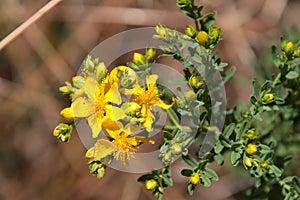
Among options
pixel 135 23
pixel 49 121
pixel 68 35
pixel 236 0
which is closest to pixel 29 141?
pixel 49 121

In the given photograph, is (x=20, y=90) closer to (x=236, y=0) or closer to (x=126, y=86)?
(x=236, y=0)

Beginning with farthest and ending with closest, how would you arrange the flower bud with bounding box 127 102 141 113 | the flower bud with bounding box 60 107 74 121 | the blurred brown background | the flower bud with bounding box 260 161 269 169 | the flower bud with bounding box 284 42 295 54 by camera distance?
the blurred brown background, the flower bud with bounding box 284 42 295 54, the flower bud with bounding box 260 161 269 169, the flower bud with bounding box 60 107 74 121, the flower bud with bounding box 127 102 141 113

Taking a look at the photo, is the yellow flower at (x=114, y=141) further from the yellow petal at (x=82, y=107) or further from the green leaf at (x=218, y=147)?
the green leaf at (x=218, y=147)

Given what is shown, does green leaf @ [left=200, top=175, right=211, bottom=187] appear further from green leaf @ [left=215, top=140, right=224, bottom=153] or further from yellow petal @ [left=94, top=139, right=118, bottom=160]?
yellow petal @ [left=94, top=139, right=118, bottom=160]

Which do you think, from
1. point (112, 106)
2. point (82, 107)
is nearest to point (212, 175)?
point (112, 106)

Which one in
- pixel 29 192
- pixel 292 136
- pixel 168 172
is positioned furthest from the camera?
pixel 29 192

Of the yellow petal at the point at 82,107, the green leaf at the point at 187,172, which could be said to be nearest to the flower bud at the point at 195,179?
the green leaf at the point at 187,172

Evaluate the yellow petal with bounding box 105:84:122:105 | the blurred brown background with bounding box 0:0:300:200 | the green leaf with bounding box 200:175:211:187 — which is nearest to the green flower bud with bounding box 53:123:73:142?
the yellow petal with bounding box 105:84:122:105

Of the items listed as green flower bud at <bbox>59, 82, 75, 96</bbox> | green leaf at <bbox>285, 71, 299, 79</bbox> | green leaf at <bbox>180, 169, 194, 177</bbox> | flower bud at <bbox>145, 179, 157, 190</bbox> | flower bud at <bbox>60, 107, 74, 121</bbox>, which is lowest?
green leaf at <bbox>180, 169, 194, 177</bbox>
